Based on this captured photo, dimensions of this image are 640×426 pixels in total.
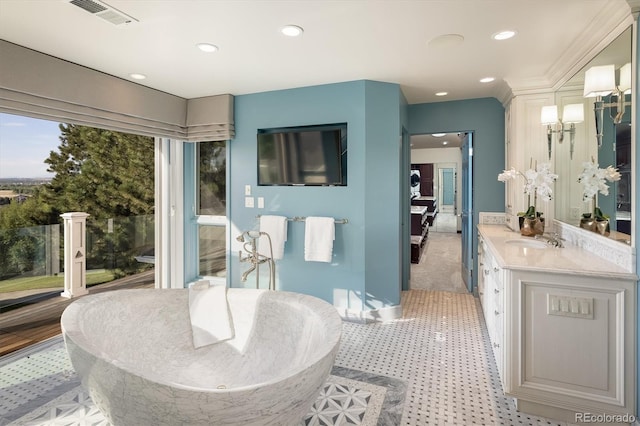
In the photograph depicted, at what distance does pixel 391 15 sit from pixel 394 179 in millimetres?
1595

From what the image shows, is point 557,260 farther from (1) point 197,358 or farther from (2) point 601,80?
(1) point 197,358

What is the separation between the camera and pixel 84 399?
212 cm

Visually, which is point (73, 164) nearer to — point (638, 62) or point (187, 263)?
point (187, 263)

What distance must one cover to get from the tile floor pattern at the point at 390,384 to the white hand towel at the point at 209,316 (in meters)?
0.68

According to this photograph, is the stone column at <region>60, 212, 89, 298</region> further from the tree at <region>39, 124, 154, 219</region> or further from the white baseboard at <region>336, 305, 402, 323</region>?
the white baseboard at <region>336, 305, 402, 323</region>

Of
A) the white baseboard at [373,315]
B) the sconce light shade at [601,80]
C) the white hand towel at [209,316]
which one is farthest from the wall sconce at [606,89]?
the white hand towel at [209,316]

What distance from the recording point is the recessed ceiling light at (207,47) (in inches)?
98.5

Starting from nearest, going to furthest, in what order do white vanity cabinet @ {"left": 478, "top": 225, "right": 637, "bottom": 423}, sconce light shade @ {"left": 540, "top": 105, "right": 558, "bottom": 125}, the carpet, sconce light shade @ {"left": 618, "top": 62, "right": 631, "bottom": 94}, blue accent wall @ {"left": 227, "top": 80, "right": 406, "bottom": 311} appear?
white vanity cabinet @ {"left": 478, "top": 225, "right": 637, "bottom": 423}
sconce light shade @ {"left": 618, "top": 62, "right": 631, "bottom": 94}
sconce light shade @ {"left": 540, "top": 105, "right": 558, "bottom": 125}
blue accent wall @ {"left": 227, "top": 80, "right": 406, "bottom": 311}
the carpet

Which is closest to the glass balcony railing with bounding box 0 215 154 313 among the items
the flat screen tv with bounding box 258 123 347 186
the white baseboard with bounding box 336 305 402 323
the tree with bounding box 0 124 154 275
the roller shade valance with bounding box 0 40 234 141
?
the tree with bounding box 0 124 154 275

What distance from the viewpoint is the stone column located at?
4.21m

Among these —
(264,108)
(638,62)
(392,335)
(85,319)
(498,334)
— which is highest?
(264,108)

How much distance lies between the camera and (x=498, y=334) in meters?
2.27

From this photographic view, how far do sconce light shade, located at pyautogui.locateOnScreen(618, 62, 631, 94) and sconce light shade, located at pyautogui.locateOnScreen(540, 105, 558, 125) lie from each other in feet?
3.35

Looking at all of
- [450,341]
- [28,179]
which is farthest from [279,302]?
[28,179]
